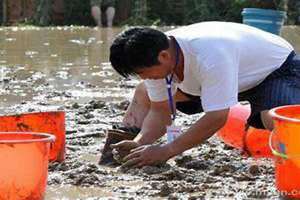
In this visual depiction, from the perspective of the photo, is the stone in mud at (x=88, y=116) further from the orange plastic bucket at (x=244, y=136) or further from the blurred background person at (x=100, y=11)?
the blurred background person at (x=100, y=11)

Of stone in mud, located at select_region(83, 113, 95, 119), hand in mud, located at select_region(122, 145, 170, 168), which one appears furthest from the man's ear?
stone in mud, located at select_region(83, 113, 95, 119)

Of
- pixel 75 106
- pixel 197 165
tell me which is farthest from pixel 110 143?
pixel 75 106

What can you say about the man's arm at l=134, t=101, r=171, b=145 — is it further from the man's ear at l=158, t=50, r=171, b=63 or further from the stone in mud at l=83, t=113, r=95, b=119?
the stone in mud at l=83, t=113, r=95, b=119

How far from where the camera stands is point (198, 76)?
3.60m

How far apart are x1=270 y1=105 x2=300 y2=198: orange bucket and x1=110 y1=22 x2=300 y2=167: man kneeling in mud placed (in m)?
0.39

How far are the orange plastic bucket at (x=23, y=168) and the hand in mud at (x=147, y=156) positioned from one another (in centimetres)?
70

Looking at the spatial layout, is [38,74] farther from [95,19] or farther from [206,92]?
[95,19]

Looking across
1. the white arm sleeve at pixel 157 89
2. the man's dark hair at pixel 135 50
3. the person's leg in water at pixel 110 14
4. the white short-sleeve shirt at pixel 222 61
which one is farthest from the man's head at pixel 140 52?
the person's leg in water at pixel 110 14

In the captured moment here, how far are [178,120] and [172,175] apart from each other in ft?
5.19

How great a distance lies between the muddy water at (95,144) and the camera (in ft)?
11.1

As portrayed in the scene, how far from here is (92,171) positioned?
3.73 metres

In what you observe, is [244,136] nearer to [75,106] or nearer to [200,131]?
[200,131]

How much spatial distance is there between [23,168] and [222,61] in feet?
3.39

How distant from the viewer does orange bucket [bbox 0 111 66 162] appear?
3.98 meters
